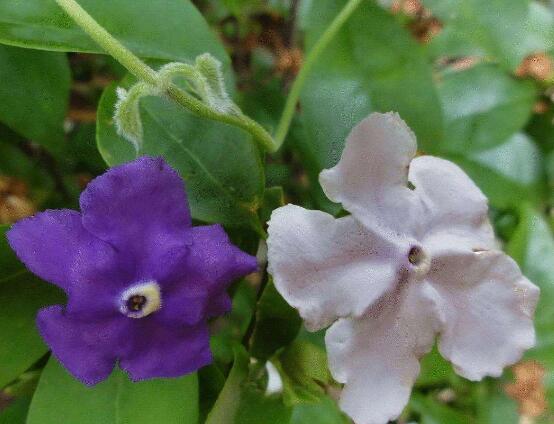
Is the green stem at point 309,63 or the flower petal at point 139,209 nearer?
the flower petal at point 139,209

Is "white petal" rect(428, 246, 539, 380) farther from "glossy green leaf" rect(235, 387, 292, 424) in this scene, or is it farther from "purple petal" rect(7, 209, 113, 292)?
"purple petal" rect(7, 209, 113, 292)

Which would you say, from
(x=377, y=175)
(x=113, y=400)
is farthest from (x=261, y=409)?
(x=377, y=175)

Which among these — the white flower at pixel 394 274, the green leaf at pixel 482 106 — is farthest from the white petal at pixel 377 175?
the green leaf at pixel 482 106

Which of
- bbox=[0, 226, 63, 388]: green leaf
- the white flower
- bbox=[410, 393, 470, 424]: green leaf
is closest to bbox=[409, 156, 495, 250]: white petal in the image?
the white flower

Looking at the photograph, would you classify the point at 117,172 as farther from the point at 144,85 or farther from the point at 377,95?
the point at 377,95

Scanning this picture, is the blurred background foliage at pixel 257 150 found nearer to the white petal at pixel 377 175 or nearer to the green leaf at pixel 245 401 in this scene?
the green leaf at pixel 245 401

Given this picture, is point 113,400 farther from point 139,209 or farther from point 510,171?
point 510,171

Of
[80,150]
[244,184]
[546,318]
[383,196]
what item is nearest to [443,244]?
[383,196]
